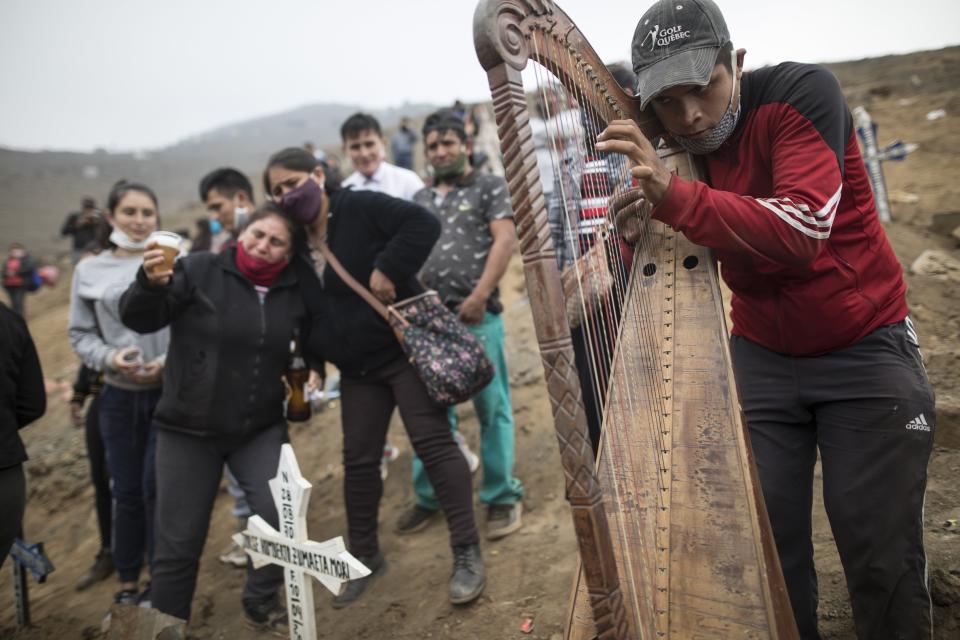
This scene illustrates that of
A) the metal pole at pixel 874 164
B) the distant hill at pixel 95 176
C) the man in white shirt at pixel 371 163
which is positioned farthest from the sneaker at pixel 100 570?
the distant hill at pixel 95 176

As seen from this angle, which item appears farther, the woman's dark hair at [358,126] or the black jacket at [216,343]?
the woman's dark hair at [358,126]

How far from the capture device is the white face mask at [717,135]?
5.02 feet

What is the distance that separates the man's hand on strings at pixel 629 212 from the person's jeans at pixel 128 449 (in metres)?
2.63

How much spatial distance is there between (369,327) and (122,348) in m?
1.41

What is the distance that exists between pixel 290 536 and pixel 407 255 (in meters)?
1.20

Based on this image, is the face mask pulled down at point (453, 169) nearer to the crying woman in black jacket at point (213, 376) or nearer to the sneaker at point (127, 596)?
the crying woman in black jacket at point (213, 376)

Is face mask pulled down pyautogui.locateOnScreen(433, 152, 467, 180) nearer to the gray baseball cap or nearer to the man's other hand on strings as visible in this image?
the gray baseball cap

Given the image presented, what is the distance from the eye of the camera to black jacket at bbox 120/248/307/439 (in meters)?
2.48

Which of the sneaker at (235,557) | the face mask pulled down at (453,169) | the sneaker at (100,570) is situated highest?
the face mask pulled down at (453,169)

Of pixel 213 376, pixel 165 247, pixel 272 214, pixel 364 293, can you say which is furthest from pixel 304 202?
pixel 213 376

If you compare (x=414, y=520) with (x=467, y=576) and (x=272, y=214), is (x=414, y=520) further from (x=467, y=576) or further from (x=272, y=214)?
(x=272, y=214)

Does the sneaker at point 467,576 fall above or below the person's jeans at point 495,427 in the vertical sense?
below

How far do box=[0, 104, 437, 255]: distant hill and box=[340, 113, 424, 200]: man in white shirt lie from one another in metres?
19.8

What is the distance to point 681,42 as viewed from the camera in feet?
4.64
